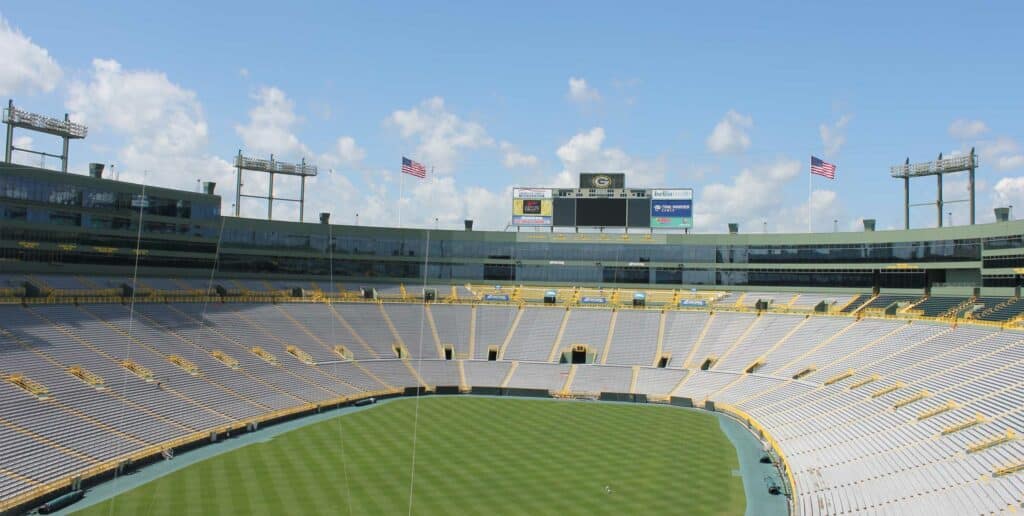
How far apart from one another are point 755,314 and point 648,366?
42.9ft

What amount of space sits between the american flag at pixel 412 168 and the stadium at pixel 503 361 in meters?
15.9

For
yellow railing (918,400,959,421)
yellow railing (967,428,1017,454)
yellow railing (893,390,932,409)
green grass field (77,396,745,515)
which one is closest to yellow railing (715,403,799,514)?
green grass field (77,396,745,515)

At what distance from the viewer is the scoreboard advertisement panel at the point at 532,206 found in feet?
274

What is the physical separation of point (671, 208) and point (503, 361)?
84.3 ft

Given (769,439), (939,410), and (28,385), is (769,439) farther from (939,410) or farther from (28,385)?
(28,385)

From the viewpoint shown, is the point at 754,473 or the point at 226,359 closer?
the point at 754,473

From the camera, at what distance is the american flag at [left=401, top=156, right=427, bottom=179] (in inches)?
2702

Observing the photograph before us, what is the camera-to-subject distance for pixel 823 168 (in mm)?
69875

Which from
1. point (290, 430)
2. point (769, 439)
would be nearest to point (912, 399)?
point (769, 439)

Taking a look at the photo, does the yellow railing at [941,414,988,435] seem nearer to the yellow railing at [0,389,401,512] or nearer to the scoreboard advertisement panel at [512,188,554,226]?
the yellow railing at [0,389,401,512]

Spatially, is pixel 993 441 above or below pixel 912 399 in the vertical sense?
below

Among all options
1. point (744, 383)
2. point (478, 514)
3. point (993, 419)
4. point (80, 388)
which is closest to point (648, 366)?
point (744, 383)

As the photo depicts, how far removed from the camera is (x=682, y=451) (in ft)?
146

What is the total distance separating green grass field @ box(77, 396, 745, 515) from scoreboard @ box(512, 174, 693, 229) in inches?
1222
